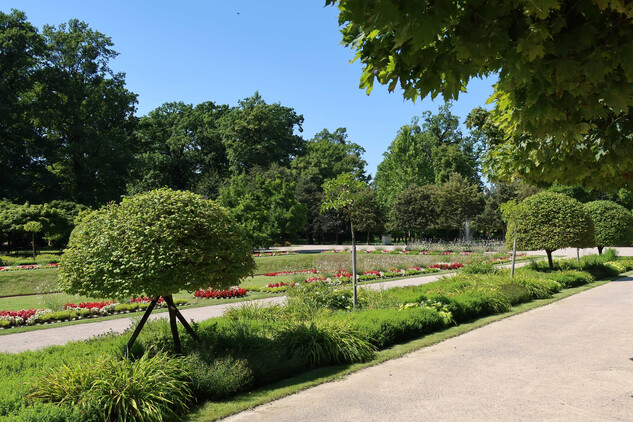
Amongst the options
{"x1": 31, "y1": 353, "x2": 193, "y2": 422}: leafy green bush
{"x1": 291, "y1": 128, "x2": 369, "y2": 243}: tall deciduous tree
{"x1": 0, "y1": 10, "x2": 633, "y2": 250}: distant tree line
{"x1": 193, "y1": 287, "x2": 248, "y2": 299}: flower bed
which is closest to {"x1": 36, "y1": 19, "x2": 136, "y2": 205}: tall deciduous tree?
{"x1": 0, "y1": 10, "x2": 633, "y2": 250}: distant tree line

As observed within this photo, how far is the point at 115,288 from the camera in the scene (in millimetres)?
5117

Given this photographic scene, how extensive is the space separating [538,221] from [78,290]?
639 inches

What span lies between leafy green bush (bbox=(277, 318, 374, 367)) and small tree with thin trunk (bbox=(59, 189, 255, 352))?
4.61ft

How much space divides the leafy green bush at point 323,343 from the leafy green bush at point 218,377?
1.05m

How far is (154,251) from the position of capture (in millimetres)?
5102

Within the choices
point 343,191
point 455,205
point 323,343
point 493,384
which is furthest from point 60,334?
point 455,205

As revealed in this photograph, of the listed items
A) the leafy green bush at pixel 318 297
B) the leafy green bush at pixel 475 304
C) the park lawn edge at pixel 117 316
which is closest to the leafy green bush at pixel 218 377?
the leafy green bush at pixel 318 297

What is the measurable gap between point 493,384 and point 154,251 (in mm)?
4578

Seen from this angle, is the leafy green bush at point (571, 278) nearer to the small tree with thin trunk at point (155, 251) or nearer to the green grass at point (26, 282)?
the small tree with thin trunk at point (155, 251)

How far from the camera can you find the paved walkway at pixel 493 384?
4.46 meters

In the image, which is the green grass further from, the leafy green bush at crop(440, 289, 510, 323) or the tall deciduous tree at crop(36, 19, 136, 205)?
the tall deciduous tree at crop(36, 19, 136, 205)

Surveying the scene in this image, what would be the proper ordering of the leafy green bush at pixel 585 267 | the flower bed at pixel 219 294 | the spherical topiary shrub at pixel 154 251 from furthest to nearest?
1. the leafy green bush at pixel 585 267
2. the flower bed at pixel 219 294
3. the spherical topiary shrub at pixel 154 251

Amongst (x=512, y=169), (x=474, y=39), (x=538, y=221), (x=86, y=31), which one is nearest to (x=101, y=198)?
(x=86, y=31)

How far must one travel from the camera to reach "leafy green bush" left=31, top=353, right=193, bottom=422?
404 cm
